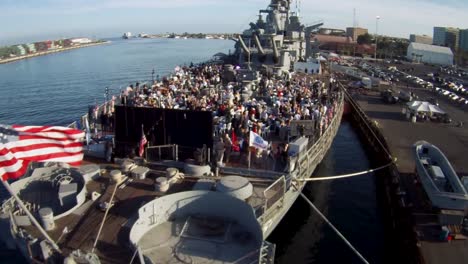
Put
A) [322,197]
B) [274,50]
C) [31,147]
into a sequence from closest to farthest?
[31,147] < [322,197] < [274,50]

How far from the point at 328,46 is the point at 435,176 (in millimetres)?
107001

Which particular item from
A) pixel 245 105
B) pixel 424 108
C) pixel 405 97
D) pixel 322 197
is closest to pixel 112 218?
pixel 322 197

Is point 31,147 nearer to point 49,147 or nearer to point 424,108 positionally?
point 49,147

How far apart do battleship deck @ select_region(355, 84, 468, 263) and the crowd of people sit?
5.02 m

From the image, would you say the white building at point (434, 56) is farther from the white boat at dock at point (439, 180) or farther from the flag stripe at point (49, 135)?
the flag stripe at point (49, 135)

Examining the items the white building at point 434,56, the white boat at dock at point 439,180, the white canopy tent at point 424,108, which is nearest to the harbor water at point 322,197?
the white boat at dock at point 439,180

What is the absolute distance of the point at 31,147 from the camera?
1012 centimetres

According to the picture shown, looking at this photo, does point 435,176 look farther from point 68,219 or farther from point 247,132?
point 68,219

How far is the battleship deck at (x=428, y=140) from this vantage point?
1302 centimetres

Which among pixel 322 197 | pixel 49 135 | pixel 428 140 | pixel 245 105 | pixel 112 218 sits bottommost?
pixel 322 197

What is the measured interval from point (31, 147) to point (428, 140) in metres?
25.4

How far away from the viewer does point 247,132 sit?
18.2m

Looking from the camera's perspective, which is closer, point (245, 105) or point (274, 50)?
point (245, 105)

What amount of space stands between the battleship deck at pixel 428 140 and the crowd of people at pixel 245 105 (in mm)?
5020
